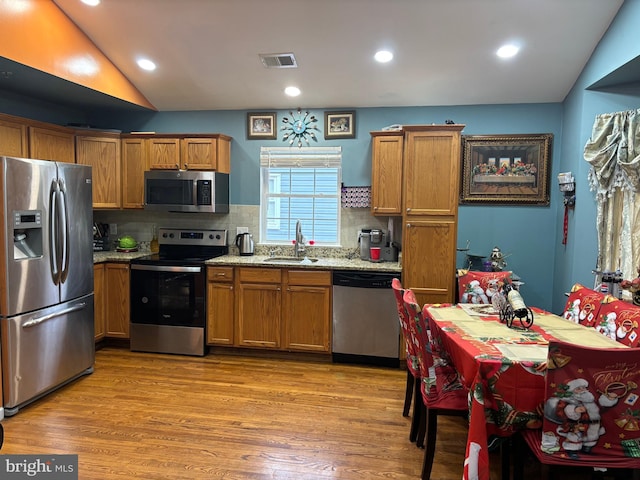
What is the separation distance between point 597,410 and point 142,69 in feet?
14.4

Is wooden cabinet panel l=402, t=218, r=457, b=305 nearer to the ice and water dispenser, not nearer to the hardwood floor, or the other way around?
the hardwood floor

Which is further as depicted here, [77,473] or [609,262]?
[609,262]

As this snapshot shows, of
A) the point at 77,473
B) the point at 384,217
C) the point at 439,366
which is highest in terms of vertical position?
the point at 384,217

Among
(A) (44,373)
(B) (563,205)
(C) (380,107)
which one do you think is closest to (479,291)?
(B) (563,205)

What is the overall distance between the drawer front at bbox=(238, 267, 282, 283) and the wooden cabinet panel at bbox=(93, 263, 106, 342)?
1.38 meters

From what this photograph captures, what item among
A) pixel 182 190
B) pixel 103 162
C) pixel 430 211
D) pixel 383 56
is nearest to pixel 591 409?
pixel 430 211

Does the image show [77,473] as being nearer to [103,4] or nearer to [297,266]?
[297,266]

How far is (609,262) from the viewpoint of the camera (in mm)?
3373

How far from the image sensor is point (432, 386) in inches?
92.4

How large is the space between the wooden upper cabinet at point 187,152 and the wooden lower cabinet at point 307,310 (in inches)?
57.1

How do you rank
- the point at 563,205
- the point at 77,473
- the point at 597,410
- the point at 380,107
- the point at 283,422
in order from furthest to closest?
the point at 380,107 < the point at 563,205 < the point at 283,422 < the point at 77,473 < the point at 597,410

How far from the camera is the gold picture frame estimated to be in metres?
4.18

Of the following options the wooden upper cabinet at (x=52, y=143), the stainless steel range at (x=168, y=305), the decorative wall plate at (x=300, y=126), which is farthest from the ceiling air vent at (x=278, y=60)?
the wooden upper cabinet at (x=52, y=143)

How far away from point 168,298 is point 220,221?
3.40ft
